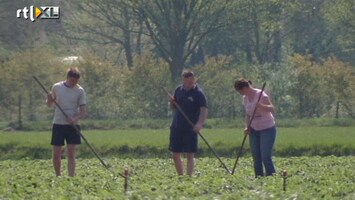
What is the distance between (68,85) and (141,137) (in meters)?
19.1

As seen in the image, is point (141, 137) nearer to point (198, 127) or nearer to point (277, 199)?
point (198, 127)

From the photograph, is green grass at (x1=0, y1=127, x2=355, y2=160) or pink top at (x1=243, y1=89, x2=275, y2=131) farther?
green grass at (x1=0, y1=127, x2=355, y2=160)

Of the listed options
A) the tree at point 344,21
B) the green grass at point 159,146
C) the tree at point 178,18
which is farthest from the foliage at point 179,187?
the tree at point 344,21

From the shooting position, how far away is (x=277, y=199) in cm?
1125

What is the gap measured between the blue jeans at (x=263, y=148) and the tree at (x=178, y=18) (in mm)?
37715

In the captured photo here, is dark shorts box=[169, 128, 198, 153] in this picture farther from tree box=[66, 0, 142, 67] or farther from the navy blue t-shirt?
tree box=[66, 0, 142, 67]

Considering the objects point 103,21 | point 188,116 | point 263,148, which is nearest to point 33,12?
point 103,21

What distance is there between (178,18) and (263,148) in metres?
38.9

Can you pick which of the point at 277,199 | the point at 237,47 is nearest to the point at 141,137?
the point at 277,199

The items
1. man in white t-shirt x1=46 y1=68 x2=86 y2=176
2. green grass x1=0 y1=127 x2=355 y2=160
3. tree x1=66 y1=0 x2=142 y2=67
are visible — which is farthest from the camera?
tree x1=66 y1=0 x2=142 y2=67

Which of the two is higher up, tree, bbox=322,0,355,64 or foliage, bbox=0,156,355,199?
tree, bbox=322,0,355,64

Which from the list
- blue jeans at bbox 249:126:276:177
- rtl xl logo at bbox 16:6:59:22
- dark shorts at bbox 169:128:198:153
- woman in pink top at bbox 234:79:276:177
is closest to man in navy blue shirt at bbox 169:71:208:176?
dark shorts at bbox 169:128:198:153

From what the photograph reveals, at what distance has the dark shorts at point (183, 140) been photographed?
17.0 m

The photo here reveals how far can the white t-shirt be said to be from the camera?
16.9 m
